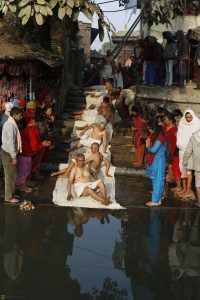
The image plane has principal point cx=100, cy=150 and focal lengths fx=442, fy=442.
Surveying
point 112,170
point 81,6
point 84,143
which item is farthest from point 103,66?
point 81,6

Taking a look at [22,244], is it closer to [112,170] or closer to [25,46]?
[112,170]

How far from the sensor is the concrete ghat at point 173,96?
1268cm

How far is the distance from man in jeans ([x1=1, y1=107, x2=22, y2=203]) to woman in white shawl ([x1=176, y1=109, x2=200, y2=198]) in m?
3.06

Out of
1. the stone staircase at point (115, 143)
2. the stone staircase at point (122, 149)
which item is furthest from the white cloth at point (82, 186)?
the stone staircase at point (122, 149)

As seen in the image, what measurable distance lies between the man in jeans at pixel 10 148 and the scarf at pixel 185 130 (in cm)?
305

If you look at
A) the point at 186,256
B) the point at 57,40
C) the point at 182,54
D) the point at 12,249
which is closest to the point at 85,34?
the point at 57,40

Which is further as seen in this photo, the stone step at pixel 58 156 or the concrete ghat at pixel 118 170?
the stone step at pixel 58 156

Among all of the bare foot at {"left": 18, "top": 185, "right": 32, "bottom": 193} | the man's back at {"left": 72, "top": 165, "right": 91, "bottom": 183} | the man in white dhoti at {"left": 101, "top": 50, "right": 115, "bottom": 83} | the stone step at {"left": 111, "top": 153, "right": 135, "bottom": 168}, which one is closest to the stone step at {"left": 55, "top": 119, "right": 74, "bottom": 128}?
the stone step at {"left": 111, "top": 153, "right": 135, "bottom": 168}

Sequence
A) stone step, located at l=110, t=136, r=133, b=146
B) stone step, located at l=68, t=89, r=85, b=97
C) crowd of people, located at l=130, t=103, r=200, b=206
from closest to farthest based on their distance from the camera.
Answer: crowd of people, located at l=130, t=103, r=200, b=206 → stone step, located at l=110, t=136, r=133, b=146 → stone step, located at l=68, t=89, r=85, b=97

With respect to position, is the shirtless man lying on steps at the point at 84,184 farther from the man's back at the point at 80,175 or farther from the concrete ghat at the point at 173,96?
the concrete ghat at the point at 173,96

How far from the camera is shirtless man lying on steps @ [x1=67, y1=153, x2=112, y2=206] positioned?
25.8 feet

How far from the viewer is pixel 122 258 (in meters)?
5.59

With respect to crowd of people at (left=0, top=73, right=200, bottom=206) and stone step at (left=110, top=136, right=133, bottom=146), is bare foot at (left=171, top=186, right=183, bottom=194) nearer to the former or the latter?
crowd of people at (left=0, top=73, right=200, bottom=206)

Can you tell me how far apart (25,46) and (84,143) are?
3.27 m
